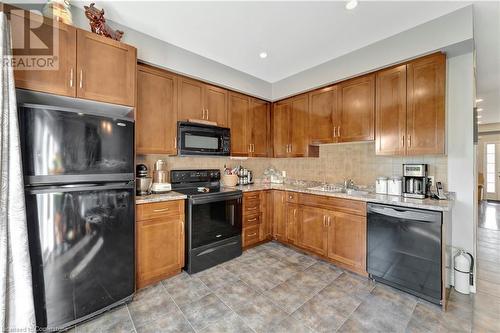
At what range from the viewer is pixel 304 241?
3.03 metres

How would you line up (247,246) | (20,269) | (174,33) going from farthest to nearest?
1. (247,246)
2. (174,33)
3. (20,269)

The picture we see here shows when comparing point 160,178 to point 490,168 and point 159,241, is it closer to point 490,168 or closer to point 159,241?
point 159,241

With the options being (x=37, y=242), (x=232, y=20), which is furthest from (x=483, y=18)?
(x=37, y=242)

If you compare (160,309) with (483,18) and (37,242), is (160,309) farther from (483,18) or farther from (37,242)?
(483,18)

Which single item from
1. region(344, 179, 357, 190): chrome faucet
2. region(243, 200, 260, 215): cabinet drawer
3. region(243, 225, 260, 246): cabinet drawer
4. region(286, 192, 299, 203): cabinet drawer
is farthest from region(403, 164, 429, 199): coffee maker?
region(243, 225, 260, 246): cabinet drawer

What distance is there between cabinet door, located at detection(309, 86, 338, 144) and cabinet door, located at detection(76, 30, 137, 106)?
97.1 inches

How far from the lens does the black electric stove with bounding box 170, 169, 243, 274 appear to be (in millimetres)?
2510

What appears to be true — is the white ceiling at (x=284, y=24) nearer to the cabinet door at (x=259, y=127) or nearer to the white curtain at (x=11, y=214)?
→ the cabinet door at (x=259, y=127)

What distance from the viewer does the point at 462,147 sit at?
220 centimetres

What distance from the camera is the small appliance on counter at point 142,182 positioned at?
7.75 ft

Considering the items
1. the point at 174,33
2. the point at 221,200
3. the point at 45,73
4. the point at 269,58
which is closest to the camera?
the point at 45,73

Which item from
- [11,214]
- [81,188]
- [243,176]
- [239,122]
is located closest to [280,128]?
[239,122]

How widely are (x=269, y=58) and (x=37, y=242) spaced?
124 inches

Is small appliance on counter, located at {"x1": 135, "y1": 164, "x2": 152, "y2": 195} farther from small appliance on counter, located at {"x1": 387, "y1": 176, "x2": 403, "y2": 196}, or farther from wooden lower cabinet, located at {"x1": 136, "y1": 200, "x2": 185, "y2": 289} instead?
small appliance on counter, located at {"x1": 387, "y1": 176, "x2": 403, "y2": 196}
